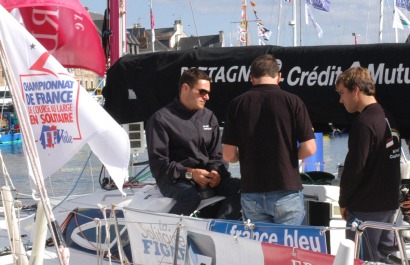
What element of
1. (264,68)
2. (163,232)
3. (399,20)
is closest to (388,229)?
(163,232)

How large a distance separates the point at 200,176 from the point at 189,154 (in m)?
0.21

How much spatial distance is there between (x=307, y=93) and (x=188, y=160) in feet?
4.70

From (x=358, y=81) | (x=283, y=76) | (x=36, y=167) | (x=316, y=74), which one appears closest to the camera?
(x=36, y=167)

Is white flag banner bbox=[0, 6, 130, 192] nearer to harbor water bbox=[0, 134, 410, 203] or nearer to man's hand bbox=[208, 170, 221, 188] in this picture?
man's hand bbox=[208, 170, 221, 188]

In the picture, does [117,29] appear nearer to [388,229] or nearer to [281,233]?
[281,233]

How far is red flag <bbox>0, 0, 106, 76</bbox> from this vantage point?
6.54 metres

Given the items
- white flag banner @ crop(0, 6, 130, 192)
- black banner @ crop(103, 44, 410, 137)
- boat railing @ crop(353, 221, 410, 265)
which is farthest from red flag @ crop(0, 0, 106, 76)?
boat railing @ crop(353, 221, 410, 265)

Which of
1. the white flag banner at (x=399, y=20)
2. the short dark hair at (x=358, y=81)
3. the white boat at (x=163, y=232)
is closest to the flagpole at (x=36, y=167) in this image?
the white boat at (x=163, y=232)

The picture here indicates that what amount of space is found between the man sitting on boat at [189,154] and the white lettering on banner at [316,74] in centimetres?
108

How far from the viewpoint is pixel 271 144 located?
15.5ft

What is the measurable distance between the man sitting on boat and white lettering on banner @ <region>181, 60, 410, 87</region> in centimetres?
108

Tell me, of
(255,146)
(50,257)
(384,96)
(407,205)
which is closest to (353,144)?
(255,146)

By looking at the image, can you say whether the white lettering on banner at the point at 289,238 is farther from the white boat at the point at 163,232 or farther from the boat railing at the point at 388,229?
the boat railing at the point at 388,229

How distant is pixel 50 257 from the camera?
19.1 ft
